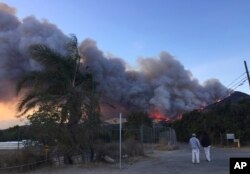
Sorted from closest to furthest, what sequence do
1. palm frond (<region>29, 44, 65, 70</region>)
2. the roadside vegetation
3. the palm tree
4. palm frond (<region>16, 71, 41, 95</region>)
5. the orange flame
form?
the palm tree, palm frond (<region>29, 44, 65, 70</region>), palm frond (<region>16, 71, 41, 95</region>), the roadside vegetation, the orange flame

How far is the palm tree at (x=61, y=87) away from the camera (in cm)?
2489

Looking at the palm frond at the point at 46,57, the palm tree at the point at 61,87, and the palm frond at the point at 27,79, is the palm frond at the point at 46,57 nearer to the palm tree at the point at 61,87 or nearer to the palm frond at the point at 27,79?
the palm tree at the point at 61,87

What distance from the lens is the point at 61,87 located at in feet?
90.1

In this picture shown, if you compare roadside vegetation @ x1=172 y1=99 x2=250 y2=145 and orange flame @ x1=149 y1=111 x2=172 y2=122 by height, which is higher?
orange flame @ x1=149 y1=111 x2=172 y2=122

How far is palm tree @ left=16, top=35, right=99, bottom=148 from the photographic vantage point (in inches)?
980

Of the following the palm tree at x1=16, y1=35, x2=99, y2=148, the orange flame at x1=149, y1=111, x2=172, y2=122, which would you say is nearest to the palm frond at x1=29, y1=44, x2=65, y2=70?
the palm tree at x1=16, y1=35, x2=99, y2=148

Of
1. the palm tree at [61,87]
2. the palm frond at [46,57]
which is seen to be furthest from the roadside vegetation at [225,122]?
the palm frond at [46,57]

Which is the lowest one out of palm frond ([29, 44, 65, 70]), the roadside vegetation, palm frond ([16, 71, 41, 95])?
the roadside vegetation

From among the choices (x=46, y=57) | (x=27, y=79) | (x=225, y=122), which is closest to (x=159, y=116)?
(x=225, y=122)

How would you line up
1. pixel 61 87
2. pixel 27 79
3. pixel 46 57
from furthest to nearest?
pixel 27 79
pixel 46 57
pixel 61 87

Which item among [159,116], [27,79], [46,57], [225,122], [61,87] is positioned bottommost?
[225,122]

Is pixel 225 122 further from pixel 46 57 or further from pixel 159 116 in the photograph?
pixel 46 57

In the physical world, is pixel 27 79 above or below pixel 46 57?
below

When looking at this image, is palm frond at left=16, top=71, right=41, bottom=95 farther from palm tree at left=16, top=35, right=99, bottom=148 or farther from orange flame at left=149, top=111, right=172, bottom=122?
orange flame at left=149, top=111, right=172, bottom=122
